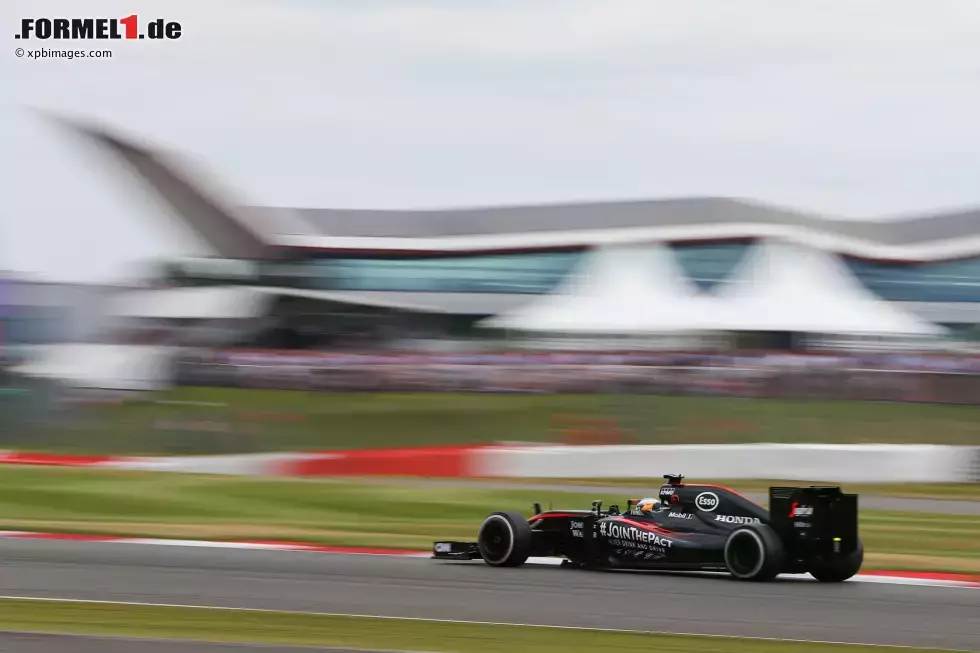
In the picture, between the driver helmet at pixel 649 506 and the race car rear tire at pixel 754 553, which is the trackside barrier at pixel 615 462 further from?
the race car rear tire at pixel 754 553

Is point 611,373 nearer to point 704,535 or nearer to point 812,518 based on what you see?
point 704,535

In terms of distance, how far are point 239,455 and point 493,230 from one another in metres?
29.9

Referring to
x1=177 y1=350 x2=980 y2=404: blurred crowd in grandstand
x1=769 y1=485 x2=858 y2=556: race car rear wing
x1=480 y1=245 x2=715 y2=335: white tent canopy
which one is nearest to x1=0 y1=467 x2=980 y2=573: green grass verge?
→ x1=769 y1=485 x2=858 y2=556: race car rear wing

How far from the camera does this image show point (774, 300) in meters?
35.1

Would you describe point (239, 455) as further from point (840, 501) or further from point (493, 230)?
point (493, 230)

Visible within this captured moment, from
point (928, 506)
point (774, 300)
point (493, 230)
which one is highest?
point (493, 230)

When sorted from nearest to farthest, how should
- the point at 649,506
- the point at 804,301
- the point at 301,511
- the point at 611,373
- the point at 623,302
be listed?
1. the point at 649,506
2. the point at 301,511
3. the point at 611,373
4. the point at 804,301
5. the point at 623,302

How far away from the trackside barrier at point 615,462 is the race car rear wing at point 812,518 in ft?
31.6

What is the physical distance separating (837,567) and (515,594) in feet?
8.17

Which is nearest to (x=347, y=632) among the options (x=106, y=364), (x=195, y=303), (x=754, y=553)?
(x=754, y=553)

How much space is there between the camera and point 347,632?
668cm

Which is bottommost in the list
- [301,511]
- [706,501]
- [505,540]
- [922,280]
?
[301,511]

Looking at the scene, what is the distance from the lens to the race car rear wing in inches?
357

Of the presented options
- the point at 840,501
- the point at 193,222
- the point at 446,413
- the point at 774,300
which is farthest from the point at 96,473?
the point at 193,222
